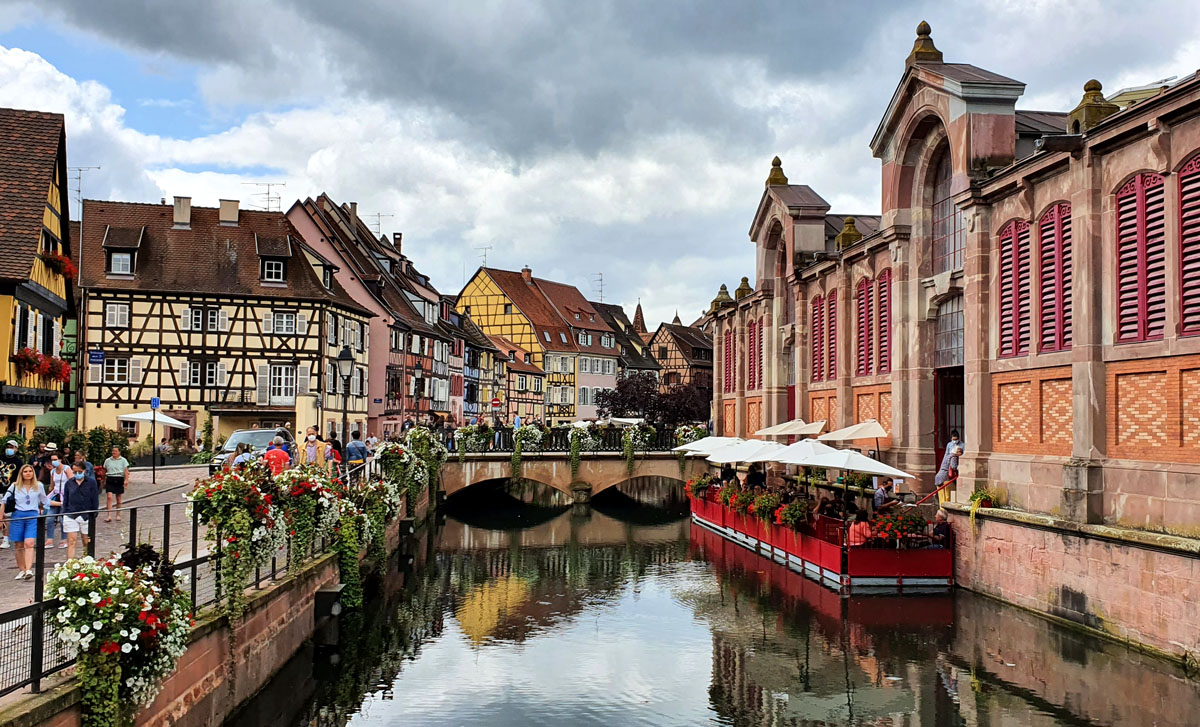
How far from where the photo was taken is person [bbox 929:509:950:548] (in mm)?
23469

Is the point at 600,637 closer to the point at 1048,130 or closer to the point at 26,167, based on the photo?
the point at 1048,130

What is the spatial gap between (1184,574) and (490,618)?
1285 cm

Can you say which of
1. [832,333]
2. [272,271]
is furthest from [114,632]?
[272,271]

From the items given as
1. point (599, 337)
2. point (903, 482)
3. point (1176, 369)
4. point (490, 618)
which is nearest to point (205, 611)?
point (490, 618)

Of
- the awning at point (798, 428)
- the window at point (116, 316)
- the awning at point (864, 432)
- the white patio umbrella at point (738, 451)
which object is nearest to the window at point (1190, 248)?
the awning at point (864, 432)

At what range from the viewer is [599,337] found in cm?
9844

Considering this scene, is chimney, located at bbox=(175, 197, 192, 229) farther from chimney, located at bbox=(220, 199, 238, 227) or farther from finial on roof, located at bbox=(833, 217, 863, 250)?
finial on roof, located at bbox=(833, 217, 863, 250)

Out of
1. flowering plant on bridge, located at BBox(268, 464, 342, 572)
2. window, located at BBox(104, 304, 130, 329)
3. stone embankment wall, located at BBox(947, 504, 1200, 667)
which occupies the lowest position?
stone embankment wall, located at BBox(947, 504, 1200, 667)

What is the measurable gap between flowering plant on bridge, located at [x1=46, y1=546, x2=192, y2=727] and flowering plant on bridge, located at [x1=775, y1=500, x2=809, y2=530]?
1910cm

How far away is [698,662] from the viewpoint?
18.5 m

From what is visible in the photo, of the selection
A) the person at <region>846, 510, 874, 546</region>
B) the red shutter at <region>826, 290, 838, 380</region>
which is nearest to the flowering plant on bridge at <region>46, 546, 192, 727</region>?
the person at <region>846, 510, 874, 546</region>

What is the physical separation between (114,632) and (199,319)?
41.0 meters

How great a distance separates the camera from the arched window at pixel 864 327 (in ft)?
106

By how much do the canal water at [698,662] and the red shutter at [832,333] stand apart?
31.7ft
